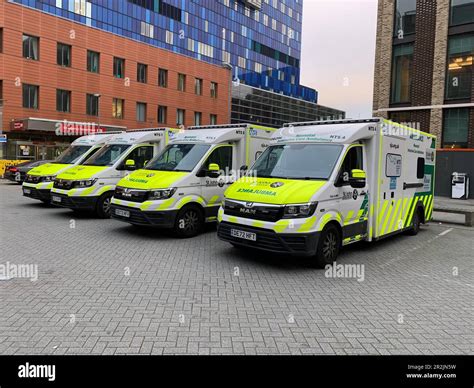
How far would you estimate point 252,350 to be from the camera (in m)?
3.87

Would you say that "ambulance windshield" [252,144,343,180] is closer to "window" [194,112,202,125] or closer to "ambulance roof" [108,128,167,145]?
"ambulance roof" [108,128,167,145]

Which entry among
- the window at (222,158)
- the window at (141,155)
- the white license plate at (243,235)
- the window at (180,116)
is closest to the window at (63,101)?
the window at (180,116)

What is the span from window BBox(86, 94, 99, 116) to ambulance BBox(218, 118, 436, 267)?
106 feet

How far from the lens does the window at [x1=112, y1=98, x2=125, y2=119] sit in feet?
128

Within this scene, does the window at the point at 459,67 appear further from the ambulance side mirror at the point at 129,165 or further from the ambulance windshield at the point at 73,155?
the ambulance windshield at the point at 73,155

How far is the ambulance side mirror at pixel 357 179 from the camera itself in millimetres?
6969

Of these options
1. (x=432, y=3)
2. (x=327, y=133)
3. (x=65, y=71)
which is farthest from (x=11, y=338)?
(x=65, y=71)

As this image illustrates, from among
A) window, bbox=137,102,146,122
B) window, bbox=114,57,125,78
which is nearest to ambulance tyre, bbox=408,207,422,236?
window, bbox=114,57,125,78

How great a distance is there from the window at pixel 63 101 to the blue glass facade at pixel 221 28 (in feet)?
72.4

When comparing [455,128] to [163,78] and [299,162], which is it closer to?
[299,162]

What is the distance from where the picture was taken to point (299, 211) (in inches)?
255

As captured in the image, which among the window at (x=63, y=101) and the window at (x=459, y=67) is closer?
the window at (x=459, y=67)
